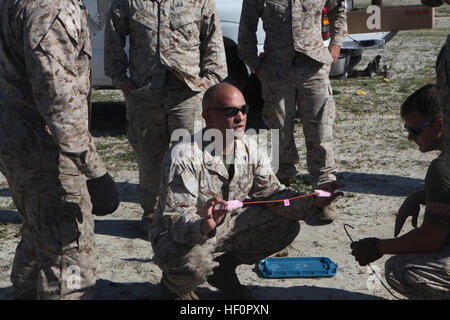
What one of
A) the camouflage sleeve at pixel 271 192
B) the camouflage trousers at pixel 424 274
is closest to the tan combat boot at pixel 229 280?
the camouflage sleeve at pixel 271 192

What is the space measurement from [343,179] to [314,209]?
2726 mm

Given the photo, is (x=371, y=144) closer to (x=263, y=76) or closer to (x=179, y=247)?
(x=263, y=76)

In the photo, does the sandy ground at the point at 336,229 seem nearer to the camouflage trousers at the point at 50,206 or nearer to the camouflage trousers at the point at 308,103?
the camouflage trousers at the point at 308,103

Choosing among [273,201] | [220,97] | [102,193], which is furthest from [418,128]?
[102,193]

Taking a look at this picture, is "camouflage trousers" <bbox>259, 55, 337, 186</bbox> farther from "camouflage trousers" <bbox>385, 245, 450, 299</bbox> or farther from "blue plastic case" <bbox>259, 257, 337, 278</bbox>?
"camouflage trousers" <bbox>385, 245, 450, 299</bbox>

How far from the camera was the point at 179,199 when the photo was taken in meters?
3.40

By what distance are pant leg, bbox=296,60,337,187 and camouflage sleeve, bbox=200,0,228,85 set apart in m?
0.69

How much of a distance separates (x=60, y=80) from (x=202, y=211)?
113 centimetres

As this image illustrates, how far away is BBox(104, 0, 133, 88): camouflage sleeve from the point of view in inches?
183

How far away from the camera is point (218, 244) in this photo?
3.72 metres

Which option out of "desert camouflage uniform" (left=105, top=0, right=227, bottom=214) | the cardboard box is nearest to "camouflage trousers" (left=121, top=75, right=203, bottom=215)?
"desert camouflage uniform" (left=105, top=0, right=227, bottom=214)

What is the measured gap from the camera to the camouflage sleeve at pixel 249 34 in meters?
5.25

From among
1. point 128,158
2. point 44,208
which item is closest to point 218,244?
point 44,208

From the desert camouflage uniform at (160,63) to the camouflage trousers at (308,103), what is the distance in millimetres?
528
